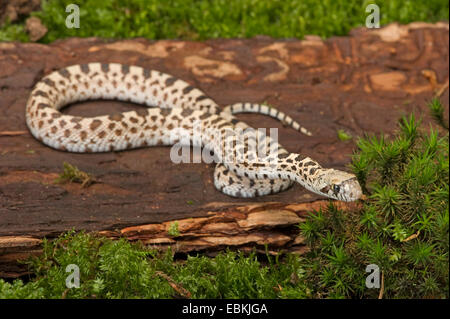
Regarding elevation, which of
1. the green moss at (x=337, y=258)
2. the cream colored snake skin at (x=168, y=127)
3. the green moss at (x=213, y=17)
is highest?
the green moss at (x=213, y=17)

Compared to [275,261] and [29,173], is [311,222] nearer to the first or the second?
[275,261]

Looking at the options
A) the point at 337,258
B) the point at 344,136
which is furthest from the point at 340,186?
the point at 344,136

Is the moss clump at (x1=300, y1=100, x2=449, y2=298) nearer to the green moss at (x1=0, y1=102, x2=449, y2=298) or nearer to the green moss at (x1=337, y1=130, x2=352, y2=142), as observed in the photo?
the green moss at (x1=0, y1=102, x2=449, y2=298)

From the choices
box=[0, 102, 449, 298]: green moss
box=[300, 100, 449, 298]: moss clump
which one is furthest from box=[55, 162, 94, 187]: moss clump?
box=[300, 100, 449, 298]: moss clump

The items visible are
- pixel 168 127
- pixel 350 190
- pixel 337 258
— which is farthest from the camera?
pixel 168 127

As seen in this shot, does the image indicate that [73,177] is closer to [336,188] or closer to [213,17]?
[336,188]

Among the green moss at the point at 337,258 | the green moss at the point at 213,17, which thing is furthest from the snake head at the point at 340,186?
the green moss at the point at 213,17

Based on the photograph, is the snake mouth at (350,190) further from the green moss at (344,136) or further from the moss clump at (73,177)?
the moss clump at (73,177)

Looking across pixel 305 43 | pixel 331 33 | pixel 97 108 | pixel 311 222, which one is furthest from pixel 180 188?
pixel 331 33
